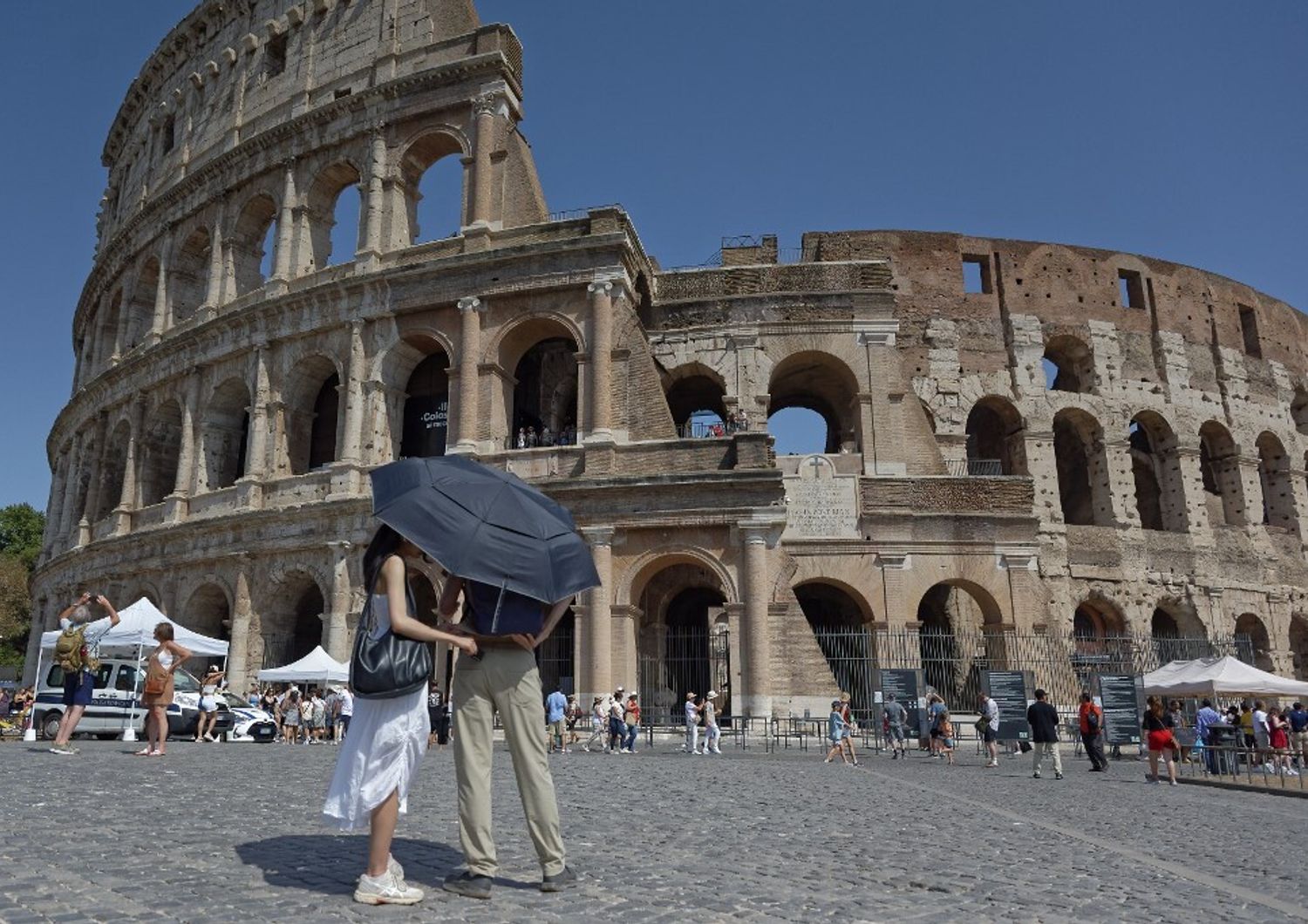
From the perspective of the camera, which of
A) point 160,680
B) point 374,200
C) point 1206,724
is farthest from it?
point 374,200

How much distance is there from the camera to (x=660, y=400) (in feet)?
64.5

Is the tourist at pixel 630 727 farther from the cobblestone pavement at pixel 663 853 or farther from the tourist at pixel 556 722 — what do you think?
the cobblestone pavement at pixel 663 853

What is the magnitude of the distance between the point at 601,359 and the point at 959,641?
11.6 m

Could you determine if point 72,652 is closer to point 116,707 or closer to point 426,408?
point 116,707

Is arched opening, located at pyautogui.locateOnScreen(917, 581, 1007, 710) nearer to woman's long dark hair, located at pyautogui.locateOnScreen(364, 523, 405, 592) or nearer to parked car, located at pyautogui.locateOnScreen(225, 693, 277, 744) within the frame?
parked car, located at pyautogui.locateOnScreen(225, 693, 277, 744)

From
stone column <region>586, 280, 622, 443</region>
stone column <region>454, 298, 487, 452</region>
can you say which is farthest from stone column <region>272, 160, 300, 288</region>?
stone column <region>586, 280, 622, 443</region>

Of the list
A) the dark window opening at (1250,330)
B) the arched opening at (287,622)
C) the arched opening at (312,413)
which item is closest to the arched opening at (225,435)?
the arched opening at (312,413)

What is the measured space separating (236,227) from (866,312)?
17.2 m

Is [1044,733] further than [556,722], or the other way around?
[556,722]

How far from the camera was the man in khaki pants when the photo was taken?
13.0 ft

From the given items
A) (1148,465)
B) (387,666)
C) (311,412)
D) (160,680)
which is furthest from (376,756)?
(1148,465)

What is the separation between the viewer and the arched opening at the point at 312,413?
22922 millimetres

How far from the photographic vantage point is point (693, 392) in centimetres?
2630

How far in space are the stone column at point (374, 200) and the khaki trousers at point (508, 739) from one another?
19.9 meters
